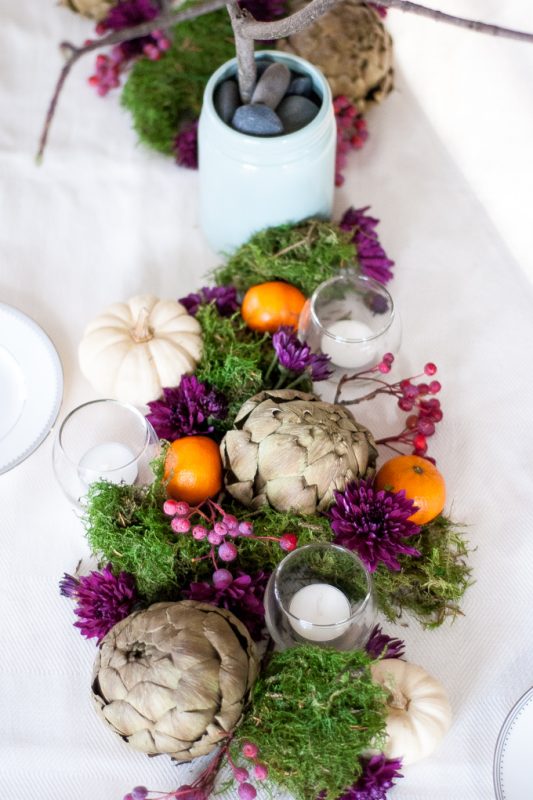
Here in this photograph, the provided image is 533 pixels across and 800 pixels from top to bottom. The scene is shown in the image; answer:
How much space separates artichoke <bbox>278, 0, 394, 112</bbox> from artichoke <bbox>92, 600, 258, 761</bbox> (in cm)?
72

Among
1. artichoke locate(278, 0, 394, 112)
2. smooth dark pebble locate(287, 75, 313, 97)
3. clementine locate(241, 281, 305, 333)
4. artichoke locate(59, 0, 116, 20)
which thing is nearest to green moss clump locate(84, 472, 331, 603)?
clementine locate(241, 281, 305, 333)

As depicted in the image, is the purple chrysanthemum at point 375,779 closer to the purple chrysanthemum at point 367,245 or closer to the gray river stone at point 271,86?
the purple chrysanthemum at point 367,245

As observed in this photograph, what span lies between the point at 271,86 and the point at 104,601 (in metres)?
0.56

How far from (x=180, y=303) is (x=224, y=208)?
0.12m

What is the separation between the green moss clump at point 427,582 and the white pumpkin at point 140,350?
0.29m

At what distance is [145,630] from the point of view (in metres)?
0.65

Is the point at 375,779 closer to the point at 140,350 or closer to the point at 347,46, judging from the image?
the point at 140,350

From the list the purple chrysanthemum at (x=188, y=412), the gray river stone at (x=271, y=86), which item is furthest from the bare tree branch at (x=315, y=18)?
the purple chrysanthemum at (x=188, y=412)

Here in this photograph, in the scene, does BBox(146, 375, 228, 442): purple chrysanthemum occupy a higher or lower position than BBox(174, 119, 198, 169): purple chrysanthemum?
lower

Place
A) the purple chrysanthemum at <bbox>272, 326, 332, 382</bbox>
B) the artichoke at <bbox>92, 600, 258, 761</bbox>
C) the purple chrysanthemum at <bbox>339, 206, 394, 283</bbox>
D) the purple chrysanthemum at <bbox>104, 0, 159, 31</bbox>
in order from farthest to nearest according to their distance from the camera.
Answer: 1. the purple chrysanthemum at <bbox>104, 0, 159, 31</bbox>
2. the purple chrysanthemum at <bbox>339, 206, 394, 283</bbox>
3. the purple chrysanthemum at <bbox>272, 326, 332, 382</bbox>
4. the artichoke at <bbox>92, 600, 258, 761</bbox>

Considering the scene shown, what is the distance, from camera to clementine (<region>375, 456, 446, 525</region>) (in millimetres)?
766

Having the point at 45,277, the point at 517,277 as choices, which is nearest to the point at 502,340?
the point at 517,277

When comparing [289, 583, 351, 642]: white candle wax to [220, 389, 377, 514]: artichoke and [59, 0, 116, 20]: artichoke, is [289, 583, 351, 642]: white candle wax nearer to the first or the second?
[220, 389, 377, 514]: artichoke

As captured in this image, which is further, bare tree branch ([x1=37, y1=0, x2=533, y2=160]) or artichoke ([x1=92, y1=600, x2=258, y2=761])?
artichoke ([x1=92, y1=600, x2=258, y2=761])
